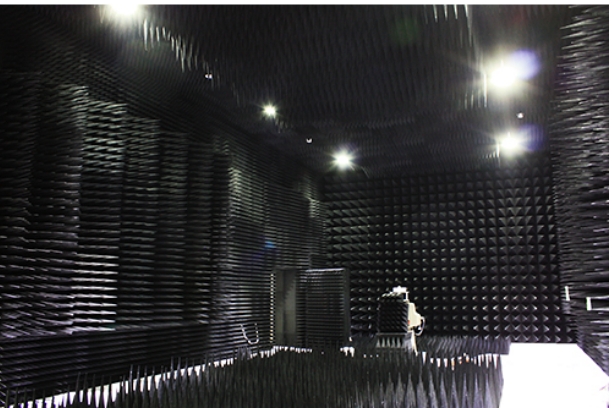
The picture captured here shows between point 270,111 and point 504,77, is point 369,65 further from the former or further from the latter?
point 270,111

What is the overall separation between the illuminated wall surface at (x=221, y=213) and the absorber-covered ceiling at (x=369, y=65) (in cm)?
10

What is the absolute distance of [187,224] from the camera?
21.6 ft

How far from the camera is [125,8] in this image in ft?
15.4

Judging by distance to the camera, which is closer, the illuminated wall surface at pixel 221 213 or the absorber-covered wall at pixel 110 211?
the illuminated wall surface at pixel 221 213

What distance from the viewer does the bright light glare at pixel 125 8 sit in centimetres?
459

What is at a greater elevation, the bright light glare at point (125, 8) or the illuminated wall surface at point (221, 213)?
the bright light glare at point (125, 8)

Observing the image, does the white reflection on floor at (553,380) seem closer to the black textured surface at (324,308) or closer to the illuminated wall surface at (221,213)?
the illuminated wall surface at (221,213)

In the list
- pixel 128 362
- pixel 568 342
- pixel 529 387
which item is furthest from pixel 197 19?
pixel 568 342

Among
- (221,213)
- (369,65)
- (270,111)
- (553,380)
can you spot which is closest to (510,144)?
(369,65)

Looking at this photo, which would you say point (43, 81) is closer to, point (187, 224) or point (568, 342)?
point (187, 224)

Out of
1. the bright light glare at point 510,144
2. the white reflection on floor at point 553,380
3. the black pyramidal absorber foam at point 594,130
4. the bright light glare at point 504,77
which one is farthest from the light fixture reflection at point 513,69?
the white reflection on floor at point 553,380

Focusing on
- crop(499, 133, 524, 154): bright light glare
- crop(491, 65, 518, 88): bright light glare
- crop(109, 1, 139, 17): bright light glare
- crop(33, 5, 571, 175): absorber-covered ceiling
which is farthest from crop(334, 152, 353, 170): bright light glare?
crop(109, 1, 139, 17): bright light glare

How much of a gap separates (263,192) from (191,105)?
7.60 ft

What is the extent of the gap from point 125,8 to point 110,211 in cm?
225
